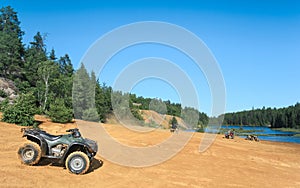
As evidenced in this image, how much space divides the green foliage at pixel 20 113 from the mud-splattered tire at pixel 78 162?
14.2 metres

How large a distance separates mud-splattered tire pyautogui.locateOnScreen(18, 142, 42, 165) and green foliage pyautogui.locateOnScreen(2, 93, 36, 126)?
43.1 feet

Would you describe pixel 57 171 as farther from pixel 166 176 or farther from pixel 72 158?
pixel 166 176

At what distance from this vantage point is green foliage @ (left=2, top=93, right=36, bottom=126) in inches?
787

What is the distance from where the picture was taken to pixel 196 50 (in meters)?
14.2

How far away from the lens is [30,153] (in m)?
8.45

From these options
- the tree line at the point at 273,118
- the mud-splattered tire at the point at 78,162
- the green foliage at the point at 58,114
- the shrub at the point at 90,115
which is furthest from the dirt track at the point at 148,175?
the tree line at the point at 273,118

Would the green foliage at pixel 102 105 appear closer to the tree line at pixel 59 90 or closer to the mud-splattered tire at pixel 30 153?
the tree line at pixel 59 90

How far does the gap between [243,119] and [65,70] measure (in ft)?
403

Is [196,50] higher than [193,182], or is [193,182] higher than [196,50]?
[196,50]

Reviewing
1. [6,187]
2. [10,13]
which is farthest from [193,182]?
[10,13]

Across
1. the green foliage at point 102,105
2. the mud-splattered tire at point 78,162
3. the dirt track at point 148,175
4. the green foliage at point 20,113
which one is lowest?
the dirt track at point 148,175

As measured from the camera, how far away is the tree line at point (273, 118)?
108156mm

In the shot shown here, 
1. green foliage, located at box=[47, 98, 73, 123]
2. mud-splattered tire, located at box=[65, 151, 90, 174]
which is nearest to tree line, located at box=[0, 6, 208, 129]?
green foliage, located at box=[47, 98, 73, 123]

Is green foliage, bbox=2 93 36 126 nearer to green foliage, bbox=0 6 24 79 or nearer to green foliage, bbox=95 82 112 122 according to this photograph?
green foliage, bbox=95 82 112 122
